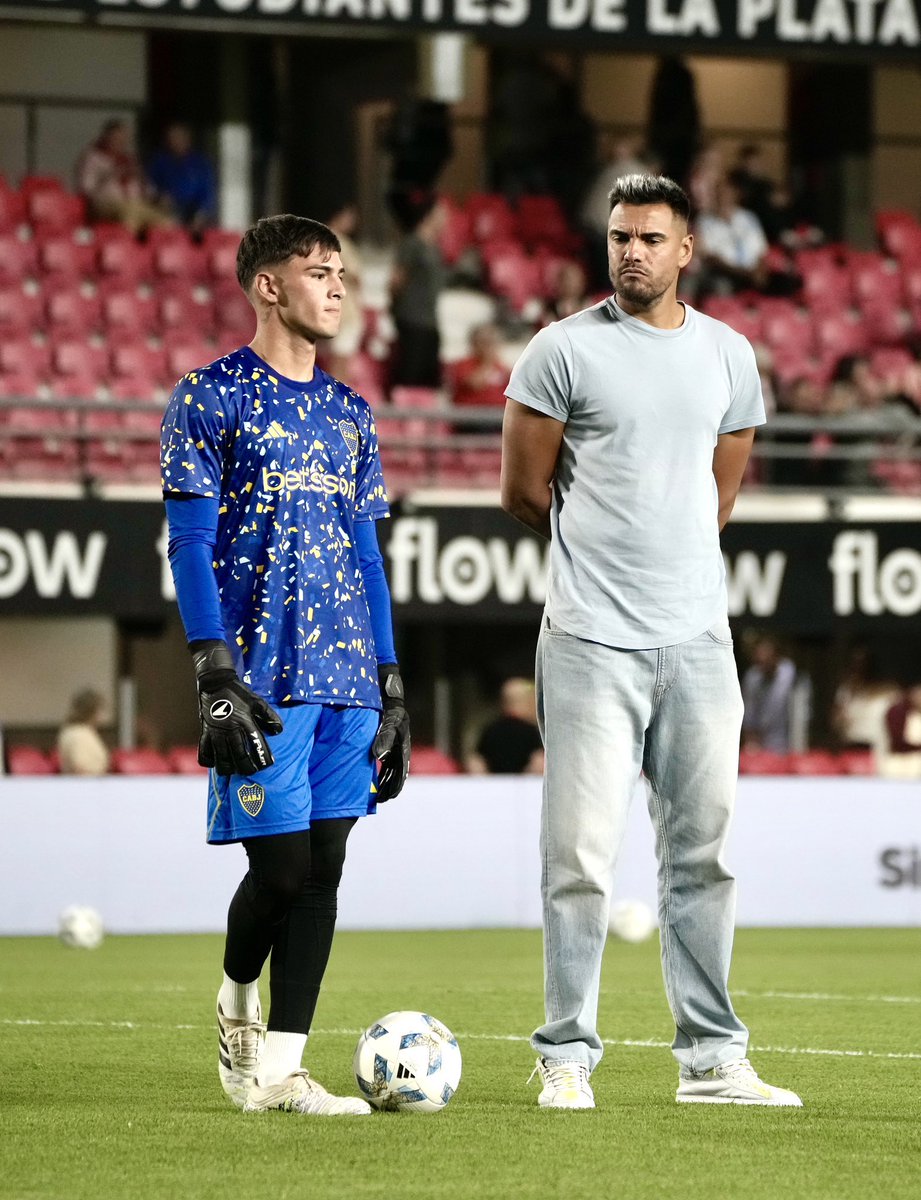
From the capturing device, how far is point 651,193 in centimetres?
507

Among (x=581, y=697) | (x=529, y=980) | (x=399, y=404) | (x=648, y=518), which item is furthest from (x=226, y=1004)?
(x=399, y=404)

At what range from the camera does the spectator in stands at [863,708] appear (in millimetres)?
15555

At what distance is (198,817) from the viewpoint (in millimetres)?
12992

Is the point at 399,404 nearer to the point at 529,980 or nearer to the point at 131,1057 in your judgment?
the point at 529,980

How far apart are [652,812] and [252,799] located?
38.8 inches

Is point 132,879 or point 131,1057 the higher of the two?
point 131,1057

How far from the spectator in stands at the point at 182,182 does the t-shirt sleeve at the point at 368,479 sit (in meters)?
11.9

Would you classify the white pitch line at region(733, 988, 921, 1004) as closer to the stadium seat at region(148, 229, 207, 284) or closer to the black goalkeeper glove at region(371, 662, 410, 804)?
the black goalkeeper glove at region(371, 662, 410, 804)

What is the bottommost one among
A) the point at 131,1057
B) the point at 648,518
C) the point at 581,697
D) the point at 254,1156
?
the point at 131,1057

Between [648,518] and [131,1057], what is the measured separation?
91.9 inches

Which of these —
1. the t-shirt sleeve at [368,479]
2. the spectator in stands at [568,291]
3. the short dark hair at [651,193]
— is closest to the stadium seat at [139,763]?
the spectator in stands at [568,291]

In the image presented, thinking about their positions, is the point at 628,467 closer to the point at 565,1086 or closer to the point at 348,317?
the point at 565,1086

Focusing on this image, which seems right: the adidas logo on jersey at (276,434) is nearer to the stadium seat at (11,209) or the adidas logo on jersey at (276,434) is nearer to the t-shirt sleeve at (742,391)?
the t-shirt sleeve at (742,391)

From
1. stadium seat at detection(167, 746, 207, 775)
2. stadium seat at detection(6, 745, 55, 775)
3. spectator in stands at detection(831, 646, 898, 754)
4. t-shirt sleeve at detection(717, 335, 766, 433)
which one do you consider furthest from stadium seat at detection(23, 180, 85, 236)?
t-shirt sleeve at detection(717, 335, 766, 433)
